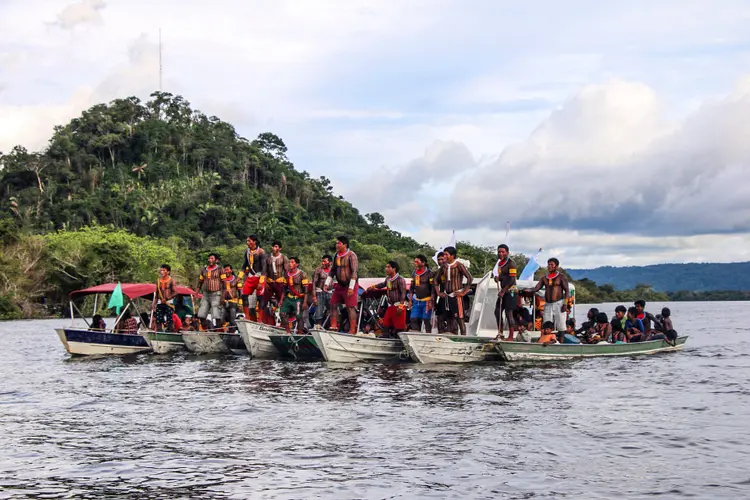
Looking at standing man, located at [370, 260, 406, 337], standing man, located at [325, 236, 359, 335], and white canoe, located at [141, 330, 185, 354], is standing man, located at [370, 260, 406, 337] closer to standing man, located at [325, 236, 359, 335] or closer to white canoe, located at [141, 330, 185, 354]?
standing man, located at [325, 236, 359, 335]

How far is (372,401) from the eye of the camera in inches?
573

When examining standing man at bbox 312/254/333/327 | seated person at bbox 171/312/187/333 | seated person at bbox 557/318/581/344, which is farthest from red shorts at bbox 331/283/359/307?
seated person at bbox 171/312/187/333

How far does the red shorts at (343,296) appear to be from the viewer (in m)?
20.7

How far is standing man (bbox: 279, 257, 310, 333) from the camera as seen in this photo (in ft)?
71.7

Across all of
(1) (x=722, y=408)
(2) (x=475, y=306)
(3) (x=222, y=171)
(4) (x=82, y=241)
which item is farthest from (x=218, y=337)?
(3) (x=222, y=171)

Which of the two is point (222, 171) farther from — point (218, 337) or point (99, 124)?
point (218, 337)

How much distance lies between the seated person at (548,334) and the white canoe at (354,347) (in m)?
3.38

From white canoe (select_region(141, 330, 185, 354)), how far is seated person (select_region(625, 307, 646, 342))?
41.3 ft

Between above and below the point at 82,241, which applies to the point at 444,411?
below

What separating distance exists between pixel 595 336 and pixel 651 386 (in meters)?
5.48

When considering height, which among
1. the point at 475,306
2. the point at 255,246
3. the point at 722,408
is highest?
the point at 255,246

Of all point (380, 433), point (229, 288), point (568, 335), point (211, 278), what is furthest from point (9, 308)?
point (380, 433)

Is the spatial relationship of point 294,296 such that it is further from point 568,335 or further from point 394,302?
point 568,335

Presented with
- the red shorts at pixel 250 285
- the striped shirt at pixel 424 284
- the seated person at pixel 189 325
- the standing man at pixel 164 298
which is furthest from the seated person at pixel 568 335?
the seated person at pixel 189 325
